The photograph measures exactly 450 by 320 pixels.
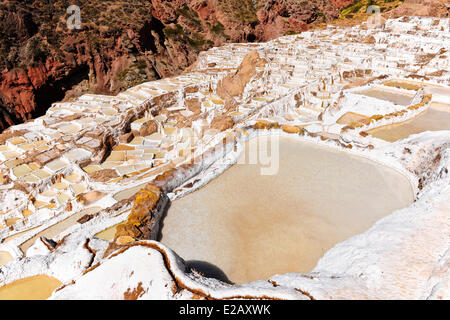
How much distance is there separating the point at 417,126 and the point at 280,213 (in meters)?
7.21

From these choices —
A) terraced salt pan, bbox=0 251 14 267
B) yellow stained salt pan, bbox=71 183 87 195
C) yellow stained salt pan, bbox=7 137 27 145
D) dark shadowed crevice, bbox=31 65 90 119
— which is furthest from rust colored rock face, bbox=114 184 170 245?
dark shadowed crevice, bbox=31 65 90 119

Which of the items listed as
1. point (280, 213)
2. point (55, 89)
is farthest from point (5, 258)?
point (55, 89)

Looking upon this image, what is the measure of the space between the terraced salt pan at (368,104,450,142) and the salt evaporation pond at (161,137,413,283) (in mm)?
2419

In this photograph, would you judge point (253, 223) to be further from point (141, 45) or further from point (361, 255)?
point (141, 45)

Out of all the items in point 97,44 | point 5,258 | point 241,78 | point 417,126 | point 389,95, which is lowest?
point 5,258

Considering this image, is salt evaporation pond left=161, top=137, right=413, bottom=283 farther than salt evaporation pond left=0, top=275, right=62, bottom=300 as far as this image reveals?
No

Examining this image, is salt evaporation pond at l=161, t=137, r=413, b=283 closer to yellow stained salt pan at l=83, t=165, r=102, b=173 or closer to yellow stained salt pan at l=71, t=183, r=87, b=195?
yellow stained salt pan at l=71, t=183, r=87, b=195

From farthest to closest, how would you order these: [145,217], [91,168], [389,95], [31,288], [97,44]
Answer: [97,44] < [91,168] < [389,95] < [145,217] < [31,288]

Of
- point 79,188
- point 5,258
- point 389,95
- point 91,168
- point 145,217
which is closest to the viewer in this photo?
point 145,217

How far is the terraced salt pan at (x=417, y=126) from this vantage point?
32.9 feet

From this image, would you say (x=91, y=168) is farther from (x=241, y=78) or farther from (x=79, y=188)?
(x=241, y=78)

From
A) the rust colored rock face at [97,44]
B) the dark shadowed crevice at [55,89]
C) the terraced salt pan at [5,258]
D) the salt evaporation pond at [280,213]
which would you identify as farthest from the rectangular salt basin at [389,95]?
the dark shadowed crevice at [55,89]

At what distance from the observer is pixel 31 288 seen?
603 centimetres

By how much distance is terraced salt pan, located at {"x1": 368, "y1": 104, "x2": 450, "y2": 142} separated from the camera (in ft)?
32.9
